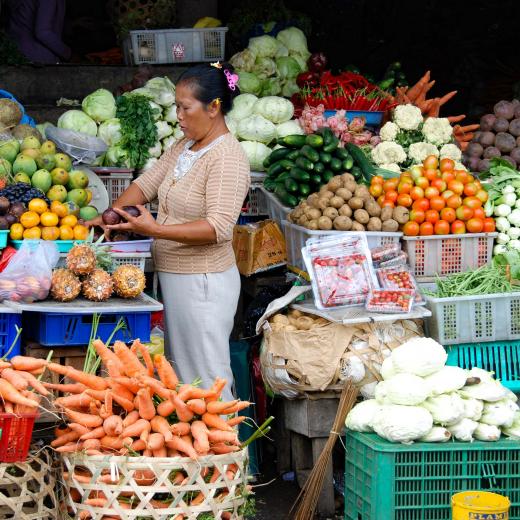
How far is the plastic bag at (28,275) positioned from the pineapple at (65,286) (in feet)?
0.11

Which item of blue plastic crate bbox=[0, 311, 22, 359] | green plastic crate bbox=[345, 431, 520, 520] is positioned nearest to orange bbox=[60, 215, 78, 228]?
blue plastic crate bbox=[0, 311, 22, 359]

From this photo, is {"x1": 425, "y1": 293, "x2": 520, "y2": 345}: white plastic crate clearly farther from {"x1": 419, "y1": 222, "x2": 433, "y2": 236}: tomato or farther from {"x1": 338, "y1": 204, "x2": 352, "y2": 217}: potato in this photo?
{"x1": 338, "y1": 204, "x2": 352, "y2": 217}: potato

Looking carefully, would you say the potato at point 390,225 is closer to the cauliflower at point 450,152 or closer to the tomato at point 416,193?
the tomato at point 416,193

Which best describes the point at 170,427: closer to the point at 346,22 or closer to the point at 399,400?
the point at 399,400

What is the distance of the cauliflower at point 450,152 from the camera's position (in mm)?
7445

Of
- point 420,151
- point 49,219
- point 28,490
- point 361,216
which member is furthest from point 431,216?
point 28,490

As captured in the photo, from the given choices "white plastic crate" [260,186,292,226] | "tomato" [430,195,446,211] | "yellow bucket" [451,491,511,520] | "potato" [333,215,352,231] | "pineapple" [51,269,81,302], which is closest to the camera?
"yellow bucket" [451,491,511,520]

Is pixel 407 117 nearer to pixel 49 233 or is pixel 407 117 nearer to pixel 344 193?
pixel 344 193

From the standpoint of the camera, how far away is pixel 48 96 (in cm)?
888

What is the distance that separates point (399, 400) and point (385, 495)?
0.43 meters

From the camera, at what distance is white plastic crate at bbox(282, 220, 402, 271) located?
5918 mm

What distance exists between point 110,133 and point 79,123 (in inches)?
9.8

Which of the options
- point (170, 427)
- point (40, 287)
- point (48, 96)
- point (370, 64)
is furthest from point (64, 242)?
point (370, 64)

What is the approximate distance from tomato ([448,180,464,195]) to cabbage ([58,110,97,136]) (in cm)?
268
